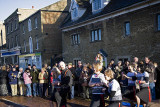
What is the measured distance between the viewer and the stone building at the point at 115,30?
12.4 meters

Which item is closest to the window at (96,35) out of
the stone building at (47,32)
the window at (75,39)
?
the window at (75,39)

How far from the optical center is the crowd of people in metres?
6.08

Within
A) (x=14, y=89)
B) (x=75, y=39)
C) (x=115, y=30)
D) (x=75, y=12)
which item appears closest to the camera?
(x=14, y=89)

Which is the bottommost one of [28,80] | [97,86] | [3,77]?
[28,80]

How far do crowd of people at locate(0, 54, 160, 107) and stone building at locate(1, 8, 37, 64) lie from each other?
20.1 m

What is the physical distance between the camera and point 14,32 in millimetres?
35281

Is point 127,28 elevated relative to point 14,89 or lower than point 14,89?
elevated

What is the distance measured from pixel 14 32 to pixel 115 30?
24.6 m

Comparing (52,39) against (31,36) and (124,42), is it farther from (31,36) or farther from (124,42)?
(124,42)

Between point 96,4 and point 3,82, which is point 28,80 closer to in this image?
point 3,82

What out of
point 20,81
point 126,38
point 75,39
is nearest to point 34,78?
point 20,81

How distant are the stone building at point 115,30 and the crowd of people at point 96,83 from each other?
284 centimetres

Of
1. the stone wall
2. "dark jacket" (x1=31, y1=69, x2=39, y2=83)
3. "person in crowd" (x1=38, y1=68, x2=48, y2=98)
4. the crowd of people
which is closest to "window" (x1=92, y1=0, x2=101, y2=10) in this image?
the stone wall

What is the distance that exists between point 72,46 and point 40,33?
630 cm
